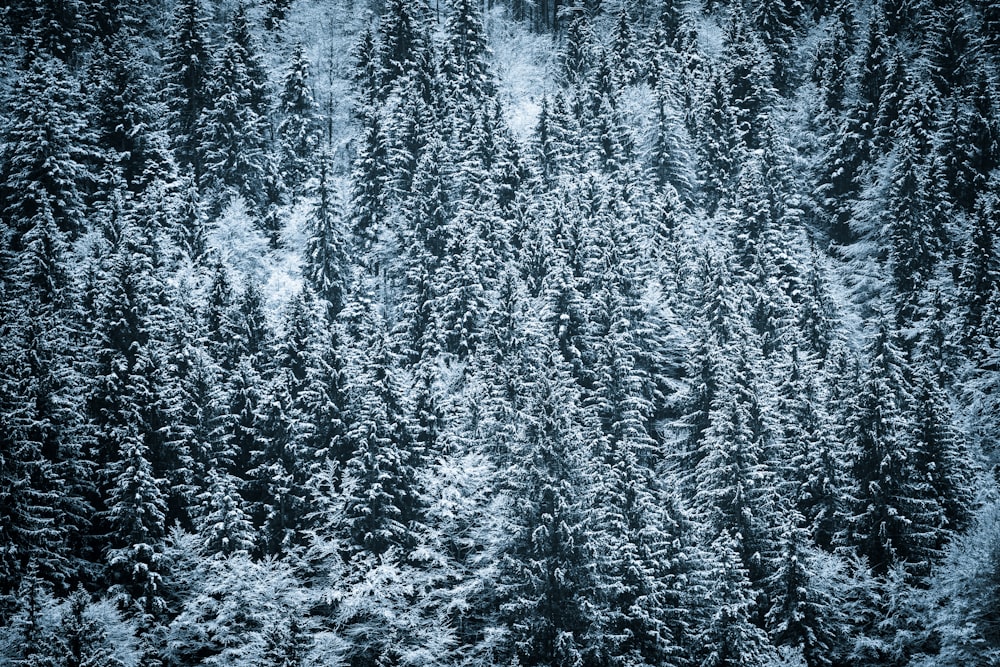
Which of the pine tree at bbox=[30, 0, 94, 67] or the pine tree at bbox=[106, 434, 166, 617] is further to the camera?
the pine tree at bbox=[30, 0, 94, 67]

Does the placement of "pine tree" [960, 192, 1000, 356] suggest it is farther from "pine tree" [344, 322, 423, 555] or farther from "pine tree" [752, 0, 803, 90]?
"pine tree" [344, 322, 423, 555]

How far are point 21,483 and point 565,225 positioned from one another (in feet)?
102

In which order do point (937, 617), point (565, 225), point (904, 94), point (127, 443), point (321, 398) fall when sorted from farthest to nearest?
point (904, 94) < point (565, 225) < point (321, 398) < point (127, 443) < point (937, 617)

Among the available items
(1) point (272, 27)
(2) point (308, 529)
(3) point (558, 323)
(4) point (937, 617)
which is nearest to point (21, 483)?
(2) point (308, 529)

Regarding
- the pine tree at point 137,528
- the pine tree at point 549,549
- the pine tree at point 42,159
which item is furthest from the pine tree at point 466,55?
the pine tree at point 137,528

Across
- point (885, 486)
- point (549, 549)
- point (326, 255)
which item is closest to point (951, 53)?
point (885, 486)

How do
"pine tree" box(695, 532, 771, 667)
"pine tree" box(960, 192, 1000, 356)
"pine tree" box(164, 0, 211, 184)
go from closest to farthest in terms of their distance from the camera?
1. "pine tree" box(695, 532, 771, 667)
2. "pine tree" box(960, 192, 1000, 356)
3. "pine tree" box(164, 0, 211, 184)

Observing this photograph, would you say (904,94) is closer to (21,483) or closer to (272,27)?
(272,27)

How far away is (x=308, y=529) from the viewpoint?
1292 inches

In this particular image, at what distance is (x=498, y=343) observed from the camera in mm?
41750

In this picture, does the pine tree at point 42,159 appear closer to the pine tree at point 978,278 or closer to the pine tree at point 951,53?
the pine tree at point 978,278

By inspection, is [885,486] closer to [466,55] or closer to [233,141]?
[233,141]

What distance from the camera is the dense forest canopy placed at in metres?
29.0

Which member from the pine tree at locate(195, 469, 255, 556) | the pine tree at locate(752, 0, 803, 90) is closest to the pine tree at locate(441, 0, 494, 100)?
the pine tree at locate(752, 0, 803, 90)
